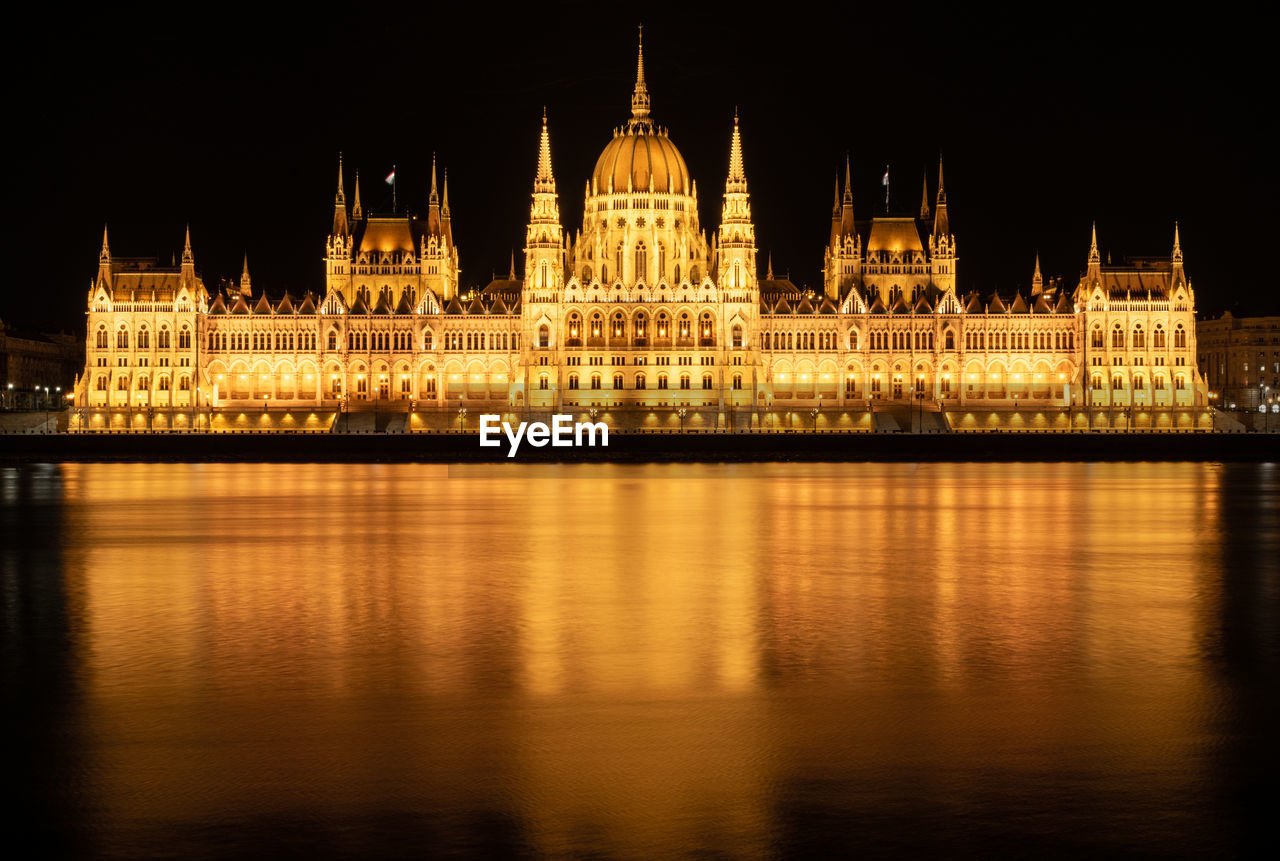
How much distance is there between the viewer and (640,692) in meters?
15.4

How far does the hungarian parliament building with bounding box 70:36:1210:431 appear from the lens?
110 metres

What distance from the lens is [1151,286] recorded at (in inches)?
4614

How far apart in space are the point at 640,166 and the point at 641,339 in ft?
55.3

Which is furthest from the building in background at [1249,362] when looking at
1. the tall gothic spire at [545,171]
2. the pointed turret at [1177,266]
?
the tall gothic spire at [545,171]

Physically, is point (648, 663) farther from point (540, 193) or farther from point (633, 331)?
point (540, 193)

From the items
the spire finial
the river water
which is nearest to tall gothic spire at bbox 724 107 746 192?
the spire finial

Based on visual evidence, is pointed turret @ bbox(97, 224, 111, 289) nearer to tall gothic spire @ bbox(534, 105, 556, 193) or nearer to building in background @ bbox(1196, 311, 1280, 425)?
tall gothic spire @ bbox(534, 105, 556, 193)

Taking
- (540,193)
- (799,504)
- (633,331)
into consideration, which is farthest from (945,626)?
(540,193)

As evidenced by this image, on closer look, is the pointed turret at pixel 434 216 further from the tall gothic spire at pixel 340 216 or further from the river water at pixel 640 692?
the river water at pixel 640 692

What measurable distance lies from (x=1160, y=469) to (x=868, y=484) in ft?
66.3

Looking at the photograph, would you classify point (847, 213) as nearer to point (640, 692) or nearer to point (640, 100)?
point (640, 100)

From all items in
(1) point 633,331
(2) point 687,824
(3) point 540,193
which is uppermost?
(3) point 540,193

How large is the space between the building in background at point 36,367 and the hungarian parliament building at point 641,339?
82.8ft

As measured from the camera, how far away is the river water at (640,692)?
11.1 metres
